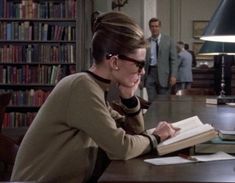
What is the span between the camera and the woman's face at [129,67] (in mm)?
1659

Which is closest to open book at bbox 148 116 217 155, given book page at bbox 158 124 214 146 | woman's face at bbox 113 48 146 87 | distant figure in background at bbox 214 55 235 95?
book page at bbox 158 124 214 146

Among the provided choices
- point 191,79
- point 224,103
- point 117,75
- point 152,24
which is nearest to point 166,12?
point 191,79

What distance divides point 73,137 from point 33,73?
5634 millimetres

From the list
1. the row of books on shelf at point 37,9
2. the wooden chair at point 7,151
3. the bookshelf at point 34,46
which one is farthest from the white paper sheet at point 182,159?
the row of books on shelf at point 37,9

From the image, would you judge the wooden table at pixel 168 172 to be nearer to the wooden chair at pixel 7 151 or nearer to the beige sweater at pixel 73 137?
the beige sweater at pixel 73 137

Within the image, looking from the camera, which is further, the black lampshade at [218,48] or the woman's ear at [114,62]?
the black lampshade at [218,48]

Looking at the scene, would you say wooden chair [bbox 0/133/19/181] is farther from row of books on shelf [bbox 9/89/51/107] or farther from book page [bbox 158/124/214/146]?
row of books on shelf [bbox 9/89/51/107]

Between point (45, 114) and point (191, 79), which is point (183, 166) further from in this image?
point (191, 79)

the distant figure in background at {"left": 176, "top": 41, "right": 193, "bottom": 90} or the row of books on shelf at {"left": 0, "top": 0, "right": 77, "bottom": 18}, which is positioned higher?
the row of books on shelf at {"left": 0, "top": 0, "right": 77, "bottom": 18}

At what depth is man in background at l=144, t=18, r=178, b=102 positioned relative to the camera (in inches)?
260

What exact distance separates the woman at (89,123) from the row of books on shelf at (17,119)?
5502mm

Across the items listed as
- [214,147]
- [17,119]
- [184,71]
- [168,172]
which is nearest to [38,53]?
[17,119]

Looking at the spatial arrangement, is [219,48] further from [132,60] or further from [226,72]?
[226,72]

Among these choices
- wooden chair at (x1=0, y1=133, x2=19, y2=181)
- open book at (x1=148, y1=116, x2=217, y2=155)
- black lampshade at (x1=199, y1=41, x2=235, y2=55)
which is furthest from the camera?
black lampshade at (x1=199, y1=41, x2=235, y2=55)
